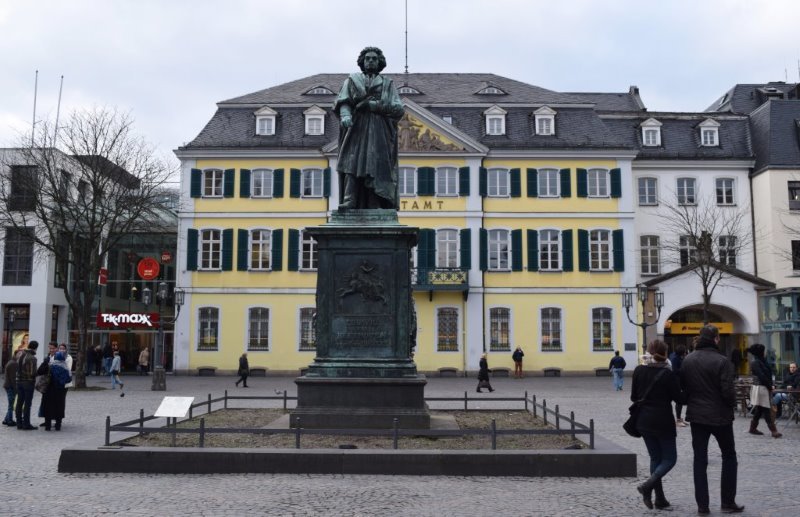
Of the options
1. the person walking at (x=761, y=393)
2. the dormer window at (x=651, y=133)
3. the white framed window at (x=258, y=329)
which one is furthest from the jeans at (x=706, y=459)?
the dormer window at (x=651, y=133)

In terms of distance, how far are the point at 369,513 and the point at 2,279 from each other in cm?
3580

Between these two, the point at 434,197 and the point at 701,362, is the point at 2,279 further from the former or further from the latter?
the point at 701,362

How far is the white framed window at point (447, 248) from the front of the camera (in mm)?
37625

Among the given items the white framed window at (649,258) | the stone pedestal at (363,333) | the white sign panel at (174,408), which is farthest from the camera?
the white framed window at (649,258)

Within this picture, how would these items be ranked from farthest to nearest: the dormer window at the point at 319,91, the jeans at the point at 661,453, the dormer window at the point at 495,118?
the dormer window at the point at 319,91 → the dormer window at the point at 495,118 → the jeans at the point at 661,453

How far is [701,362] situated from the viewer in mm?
7629

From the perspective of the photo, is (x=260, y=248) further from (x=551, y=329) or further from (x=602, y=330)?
(x=602, y=330)

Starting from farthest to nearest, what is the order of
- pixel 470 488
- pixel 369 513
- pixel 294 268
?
pixel 294 268
pixel 470 488
pixel 369 513

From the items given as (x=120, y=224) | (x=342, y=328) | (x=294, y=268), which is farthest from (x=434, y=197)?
(x=342, y=328)

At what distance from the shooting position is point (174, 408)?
34.9 feet

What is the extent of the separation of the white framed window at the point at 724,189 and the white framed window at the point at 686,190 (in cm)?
119

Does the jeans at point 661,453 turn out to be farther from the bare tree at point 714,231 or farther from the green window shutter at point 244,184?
the green window shutter at point 244,184

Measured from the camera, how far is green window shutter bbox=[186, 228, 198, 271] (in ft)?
124

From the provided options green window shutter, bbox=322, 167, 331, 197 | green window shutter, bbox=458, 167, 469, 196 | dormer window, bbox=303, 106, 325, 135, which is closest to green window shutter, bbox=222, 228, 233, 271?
green window shutter, bbox=322, 167, 331, 197
